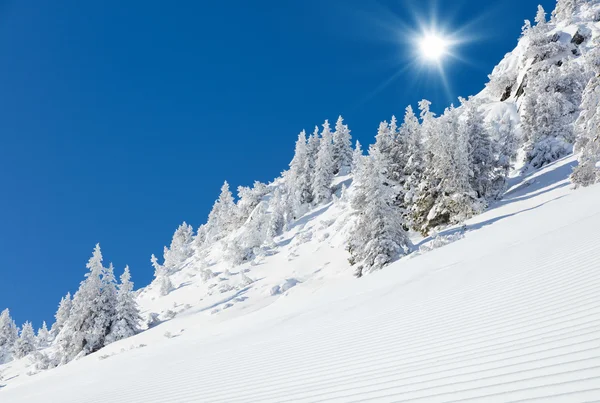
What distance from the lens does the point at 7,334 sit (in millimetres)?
63250

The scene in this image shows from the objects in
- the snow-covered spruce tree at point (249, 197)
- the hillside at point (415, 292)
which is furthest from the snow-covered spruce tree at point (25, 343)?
the snow-covered spruce tree at point (249, 197)

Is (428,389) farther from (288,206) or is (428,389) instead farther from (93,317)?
(288,206)

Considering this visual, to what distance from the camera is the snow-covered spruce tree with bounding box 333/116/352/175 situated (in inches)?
2766

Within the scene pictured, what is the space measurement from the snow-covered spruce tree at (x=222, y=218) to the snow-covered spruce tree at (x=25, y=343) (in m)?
30.6

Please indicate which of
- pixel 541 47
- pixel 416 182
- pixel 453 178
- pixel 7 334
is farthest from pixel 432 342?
pixel 7 334

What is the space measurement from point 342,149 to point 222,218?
27.1 metres

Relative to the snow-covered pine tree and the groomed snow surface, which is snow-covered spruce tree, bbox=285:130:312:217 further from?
the groomed snow surface

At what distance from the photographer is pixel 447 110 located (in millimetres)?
34594

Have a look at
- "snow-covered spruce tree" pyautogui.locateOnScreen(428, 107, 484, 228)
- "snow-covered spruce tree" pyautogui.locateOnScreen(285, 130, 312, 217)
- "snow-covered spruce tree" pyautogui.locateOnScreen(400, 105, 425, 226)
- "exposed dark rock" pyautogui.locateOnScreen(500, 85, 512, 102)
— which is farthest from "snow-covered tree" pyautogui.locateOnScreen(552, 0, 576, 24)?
"snow-covered spruce tree" pyautogui.locateOnScreen(428, 107, 484, 228)

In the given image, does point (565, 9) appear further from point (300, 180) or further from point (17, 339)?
point (17, 339)

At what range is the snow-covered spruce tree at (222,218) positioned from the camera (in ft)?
240

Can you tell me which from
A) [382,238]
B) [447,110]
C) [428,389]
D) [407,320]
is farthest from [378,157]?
[428,389]

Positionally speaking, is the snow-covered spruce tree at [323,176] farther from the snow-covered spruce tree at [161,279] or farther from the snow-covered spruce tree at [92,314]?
the snow-covered spruce tree at [92,314]

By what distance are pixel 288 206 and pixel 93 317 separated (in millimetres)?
32833
